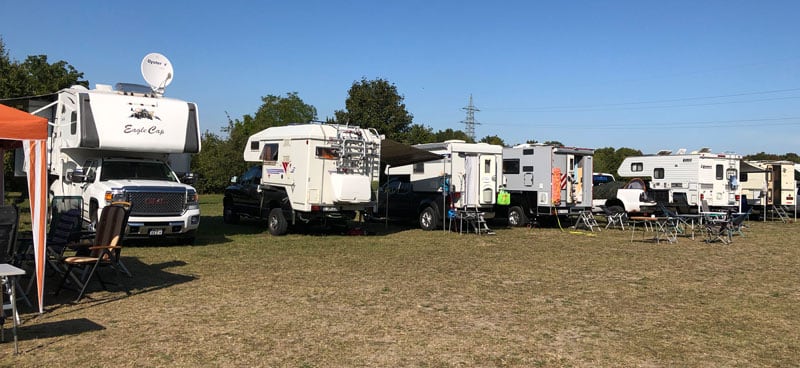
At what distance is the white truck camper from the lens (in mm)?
13977

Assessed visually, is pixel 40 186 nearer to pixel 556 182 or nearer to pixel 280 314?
pixel 280 314

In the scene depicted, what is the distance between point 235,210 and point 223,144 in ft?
85.5

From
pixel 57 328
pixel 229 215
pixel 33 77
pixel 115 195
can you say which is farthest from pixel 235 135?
pixel 57 328

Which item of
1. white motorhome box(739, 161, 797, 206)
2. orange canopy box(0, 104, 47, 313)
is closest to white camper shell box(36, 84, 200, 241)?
orange canopy box(0, 104, 47, 313)

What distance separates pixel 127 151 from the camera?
480 inches

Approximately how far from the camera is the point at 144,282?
27.0ft

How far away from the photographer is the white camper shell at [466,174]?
54.4ft

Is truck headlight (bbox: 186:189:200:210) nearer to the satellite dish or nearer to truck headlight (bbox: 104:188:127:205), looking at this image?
truck headlight (bbox: 104:188:127:205)

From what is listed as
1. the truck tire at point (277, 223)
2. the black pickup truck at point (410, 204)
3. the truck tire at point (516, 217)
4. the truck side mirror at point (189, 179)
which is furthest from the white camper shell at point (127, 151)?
the truck tire at point (516, 217)

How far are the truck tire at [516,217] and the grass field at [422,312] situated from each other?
22.0 ft

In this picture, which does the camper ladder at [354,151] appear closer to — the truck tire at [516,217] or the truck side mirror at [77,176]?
the truck side mirror at [77,176]

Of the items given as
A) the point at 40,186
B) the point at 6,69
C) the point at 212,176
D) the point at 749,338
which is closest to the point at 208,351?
the point at 40,186

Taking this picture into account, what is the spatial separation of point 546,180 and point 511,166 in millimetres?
1387

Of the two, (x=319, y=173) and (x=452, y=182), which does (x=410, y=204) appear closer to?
(x=452, y=182)
